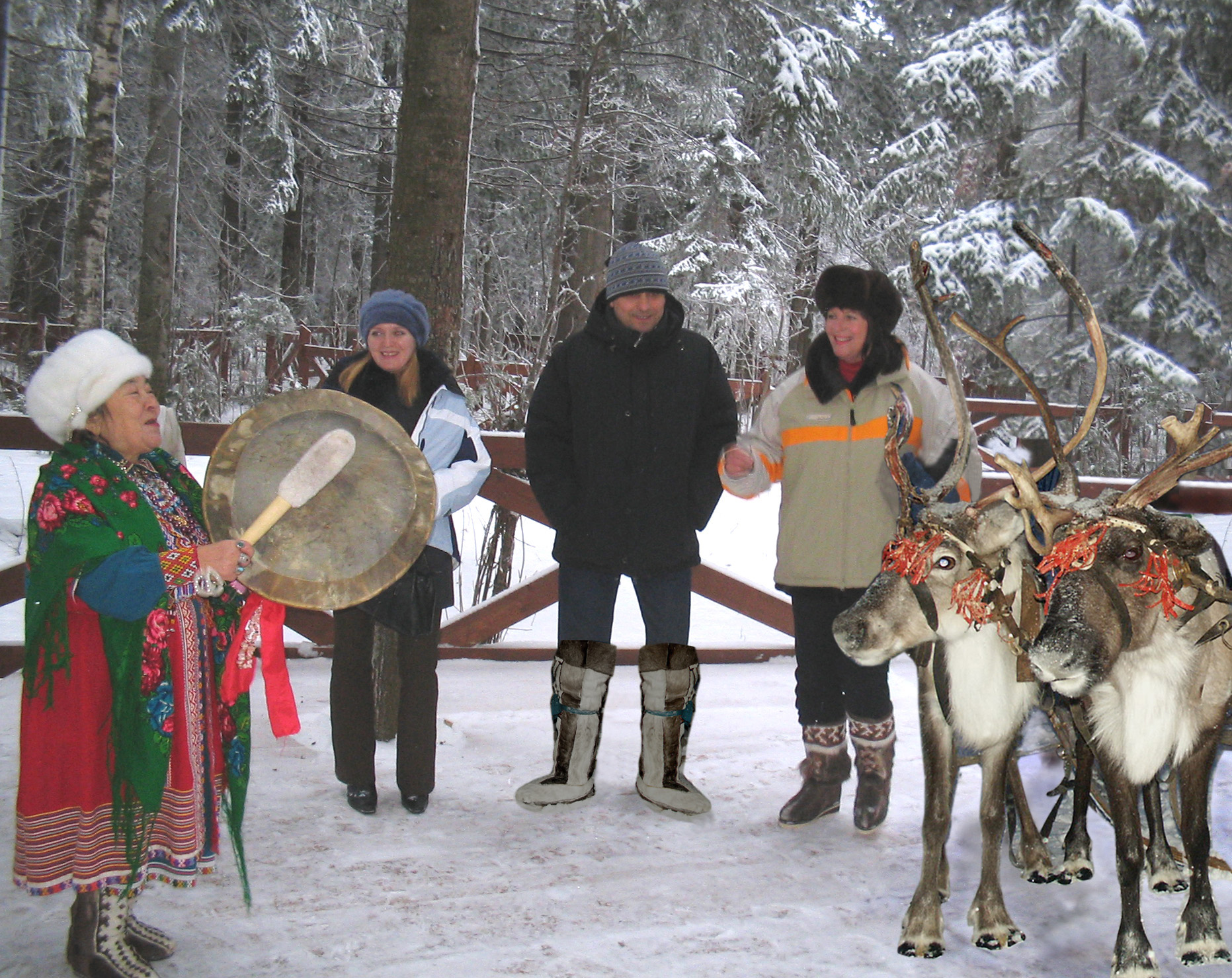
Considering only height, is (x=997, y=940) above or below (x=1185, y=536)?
below

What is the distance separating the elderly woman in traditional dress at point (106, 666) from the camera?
7.70 feet

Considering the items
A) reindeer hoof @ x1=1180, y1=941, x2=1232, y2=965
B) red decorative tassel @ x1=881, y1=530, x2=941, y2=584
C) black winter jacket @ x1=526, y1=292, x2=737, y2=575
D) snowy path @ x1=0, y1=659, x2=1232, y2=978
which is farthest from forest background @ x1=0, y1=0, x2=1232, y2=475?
reindeer hoof @ x1=1180, y1=941, x2=1232, y2=965

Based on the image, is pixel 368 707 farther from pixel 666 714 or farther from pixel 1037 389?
pixel 1037 389

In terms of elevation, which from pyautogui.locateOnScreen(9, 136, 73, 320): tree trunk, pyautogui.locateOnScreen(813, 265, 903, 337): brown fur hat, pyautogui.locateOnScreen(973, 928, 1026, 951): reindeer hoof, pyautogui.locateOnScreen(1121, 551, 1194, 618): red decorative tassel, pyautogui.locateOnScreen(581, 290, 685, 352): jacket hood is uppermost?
pyautogui.locateOnScreen(9, 136, 73, 320): tree trunk

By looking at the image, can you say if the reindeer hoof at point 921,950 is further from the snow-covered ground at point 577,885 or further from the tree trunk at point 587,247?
the tree trunk at point 587,247

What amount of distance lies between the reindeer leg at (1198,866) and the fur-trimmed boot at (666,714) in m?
1.59

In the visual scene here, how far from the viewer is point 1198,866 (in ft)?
8.91

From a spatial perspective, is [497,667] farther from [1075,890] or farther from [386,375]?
[1075,890]

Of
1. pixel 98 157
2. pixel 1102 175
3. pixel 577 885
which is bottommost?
pixel 577 885

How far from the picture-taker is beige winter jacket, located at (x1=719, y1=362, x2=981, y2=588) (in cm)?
347

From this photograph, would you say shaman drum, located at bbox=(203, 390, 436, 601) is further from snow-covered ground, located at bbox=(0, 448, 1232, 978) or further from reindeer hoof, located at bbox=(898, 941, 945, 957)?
reindeer hoof, located at bbox=(898, 941, 945, 957)

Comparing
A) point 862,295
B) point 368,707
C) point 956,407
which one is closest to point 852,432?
point 862,295

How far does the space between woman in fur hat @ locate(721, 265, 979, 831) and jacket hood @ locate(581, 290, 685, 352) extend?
0.45 meters

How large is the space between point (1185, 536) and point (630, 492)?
180 centimetres
